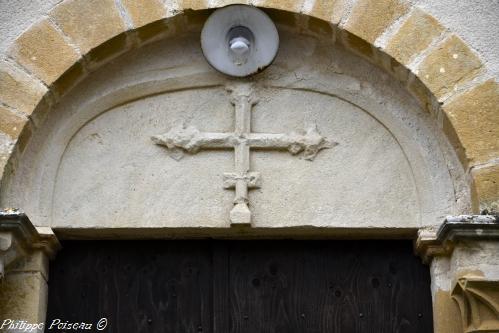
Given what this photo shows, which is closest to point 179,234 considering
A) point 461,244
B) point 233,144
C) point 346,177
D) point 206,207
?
point 206,207

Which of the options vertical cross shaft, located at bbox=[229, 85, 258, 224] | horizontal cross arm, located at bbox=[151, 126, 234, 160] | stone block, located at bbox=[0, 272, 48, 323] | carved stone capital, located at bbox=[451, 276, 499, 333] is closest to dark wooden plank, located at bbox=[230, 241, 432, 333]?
vertical cross shaft, located at bbox=[229, 85, 258, 224]

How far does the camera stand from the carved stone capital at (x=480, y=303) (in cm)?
402

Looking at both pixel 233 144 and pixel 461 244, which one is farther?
pixel 233 144

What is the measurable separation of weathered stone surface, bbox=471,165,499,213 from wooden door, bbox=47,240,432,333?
1.64ft

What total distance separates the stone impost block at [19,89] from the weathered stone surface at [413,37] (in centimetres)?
151

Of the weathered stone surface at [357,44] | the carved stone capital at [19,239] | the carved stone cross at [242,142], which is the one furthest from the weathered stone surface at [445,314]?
the carved stone capital at [19,239]

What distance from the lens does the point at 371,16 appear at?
14.6 ft

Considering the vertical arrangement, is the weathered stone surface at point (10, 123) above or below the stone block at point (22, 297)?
above

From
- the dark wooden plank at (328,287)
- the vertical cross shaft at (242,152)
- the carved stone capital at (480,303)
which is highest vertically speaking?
the vertical cross shaft at (242,152)

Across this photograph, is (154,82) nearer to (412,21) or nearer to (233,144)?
(233,144)

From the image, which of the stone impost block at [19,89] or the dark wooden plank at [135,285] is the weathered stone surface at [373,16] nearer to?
the dark wooden plank at [135,285]

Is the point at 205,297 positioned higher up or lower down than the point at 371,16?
lower down

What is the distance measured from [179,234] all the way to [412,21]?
137 centimetres

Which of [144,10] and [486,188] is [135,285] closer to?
[144,10]
